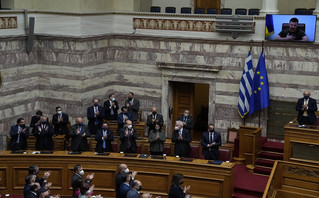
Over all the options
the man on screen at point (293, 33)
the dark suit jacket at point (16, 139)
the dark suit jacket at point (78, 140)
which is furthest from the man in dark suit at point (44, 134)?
the man on screen at point (293, 33)

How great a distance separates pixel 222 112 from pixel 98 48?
15.5ft

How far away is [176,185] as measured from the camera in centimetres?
1024

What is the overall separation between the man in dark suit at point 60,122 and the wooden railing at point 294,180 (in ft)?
22.2

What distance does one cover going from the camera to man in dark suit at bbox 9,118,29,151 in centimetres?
1404

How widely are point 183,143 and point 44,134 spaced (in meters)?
4.05

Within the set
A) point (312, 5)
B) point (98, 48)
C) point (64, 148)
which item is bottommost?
point (64, 148)

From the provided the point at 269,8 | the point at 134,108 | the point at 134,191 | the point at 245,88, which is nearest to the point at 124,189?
the point at 134,191

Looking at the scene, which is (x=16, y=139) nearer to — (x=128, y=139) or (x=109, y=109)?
(x=128, y=139)

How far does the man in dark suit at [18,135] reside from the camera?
46.1 feet

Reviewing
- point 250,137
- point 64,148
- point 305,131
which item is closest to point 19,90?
point 64,148

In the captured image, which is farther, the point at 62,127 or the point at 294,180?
the point at 62,127

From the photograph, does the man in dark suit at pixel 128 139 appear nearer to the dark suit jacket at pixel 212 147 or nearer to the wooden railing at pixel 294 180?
the dark suit jacket at pixel 212 147

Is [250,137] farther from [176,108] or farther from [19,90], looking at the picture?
[19,90]

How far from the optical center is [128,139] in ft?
45.8
